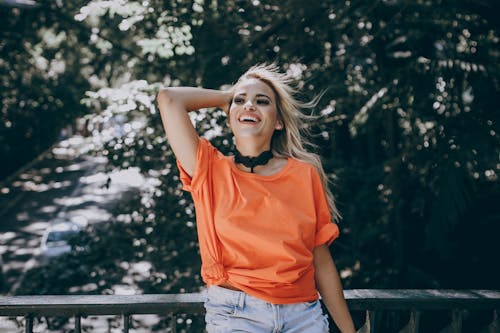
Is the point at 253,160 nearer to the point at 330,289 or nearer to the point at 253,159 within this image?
the point at 253,159

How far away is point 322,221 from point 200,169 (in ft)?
1.76

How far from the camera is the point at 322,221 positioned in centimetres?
223

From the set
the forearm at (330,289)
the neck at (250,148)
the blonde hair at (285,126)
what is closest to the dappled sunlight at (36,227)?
the blonde hair at (285,126)

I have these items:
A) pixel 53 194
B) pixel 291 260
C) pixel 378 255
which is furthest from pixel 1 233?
pixel 291 260

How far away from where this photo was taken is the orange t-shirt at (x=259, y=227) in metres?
2.05

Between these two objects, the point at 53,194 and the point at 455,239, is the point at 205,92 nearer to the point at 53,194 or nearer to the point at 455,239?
the point at 455,239

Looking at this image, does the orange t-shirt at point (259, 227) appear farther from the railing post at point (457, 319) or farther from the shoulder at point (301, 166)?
the railing post at point (457, 319)

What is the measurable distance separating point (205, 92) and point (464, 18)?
9.29 feet

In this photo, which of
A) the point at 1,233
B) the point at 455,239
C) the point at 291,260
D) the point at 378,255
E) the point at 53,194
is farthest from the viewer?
the point at 53,194

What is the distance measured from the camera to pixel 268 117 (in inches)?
92.0

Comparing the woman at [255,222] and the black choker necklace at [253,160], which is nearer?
the woman at [255,222]

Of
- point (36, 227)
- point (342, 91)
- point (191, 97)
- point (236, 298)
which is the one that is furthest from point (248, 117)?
point (36, 227)

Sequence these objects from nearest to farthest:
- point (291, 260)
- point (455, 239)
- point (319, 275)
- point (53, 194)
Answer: point (291, 260), point (319, 275), point (455, 239), point (53, 194)

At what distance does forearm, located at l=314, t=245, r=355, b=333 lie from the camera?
2229mm
